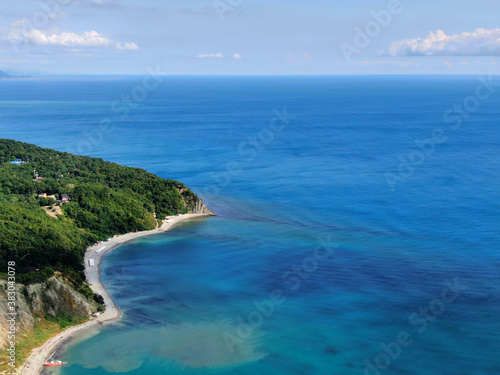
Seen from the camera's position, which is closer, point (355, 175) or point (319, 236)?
point (319, 236)

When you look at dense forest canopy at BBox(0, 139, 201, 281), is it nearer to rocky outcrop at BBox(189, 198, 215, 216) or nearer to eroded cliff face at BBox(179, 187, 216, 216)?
eroded cliff face at BBox(179, 187, 216, 216)

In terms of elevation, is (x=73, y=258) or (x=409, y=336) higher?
(x=73, y=258)

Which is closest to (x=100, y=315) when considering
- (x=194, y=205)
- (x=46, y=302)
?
(x=46, y=302)

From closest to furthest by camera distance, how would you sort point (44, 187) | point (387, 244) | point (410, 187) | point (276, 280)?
A: point (276, 280)
point (387, 244)
point (44, 187)
point (410, 187)

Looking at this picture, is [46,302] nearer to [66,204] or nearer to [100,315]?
[100,315]

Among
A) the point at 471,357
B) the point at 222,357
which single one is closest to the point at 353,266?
the point at 471,357

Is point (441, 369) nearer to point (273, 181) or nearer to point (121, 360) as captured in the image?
point (121, 360)
